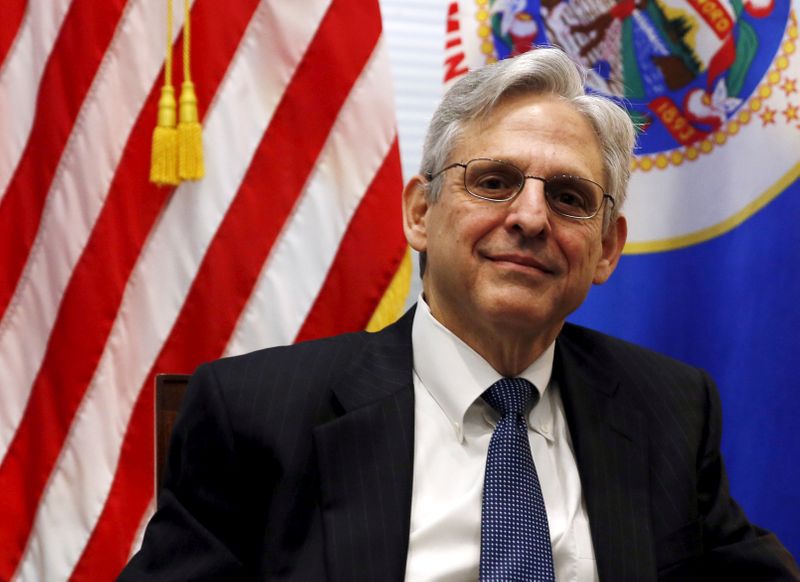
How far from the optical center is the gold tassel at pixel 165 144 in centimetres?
227

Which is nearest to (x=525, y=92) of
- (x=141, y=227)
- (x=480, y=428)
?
(x=480, y=428)

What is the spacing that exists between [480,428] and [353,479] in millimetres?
257

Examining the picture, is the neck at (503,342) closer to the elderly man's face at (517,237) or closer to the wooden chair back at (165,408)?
the elderly man's face at (517,237)

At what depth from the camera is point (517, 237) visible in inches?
61.9

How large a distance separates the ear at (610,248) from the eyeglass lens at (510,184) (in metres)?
0.18

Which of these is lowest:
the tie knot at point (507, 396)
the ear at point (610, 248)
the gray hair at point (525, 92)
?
the tie knot at point (507, 396)

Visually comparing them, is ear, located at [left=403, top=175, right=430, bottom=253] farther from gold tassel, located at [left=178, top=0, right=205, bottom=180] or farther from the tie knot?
gold tassel, located at [left=178, top=0, right=205, bottom=180]

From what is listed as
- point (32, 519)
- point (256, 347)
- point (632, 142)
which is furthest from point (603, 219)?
point (32, 519)

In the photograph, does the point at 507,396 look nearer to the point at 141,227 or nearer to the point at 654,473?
the point at 654,473

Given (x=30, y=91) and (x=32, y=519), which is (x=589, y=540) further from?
(x=30, y=91)

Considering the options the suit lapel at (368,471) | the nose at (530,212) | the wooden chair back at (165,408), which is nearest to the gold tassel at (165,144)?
the wooden chair back at (165,408)

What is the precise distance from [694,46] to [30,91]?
5.52ft

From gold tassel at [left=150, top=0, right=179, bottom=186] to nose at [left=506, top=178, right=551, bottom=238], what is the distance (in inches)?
40.3

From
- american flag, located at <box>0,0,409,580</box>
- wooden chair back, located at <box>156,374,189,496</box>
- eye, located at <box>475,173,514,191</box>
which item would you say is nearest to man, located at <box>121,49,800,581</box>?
eye, located at <box>475,173,514,191</box>
